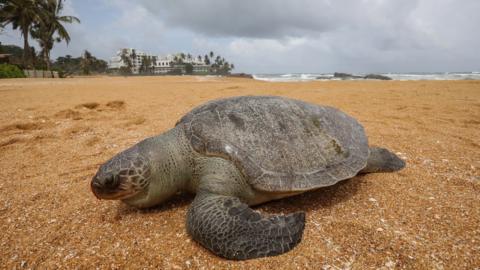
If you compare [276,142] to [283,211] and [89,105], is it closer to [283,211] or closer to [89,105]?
[283,211]

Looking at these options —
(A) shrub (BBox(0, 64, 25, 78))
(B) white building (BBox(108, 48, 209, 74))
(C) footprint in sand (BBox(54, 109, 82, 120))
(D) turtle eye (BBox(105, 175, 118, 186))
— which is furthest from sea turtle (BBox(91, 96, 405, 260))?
(B) white building (BBox(108, 48, 209, 74))

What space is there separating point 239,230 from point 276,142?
0.80m

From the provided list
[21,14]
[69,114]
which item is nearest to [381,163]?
[69,114]

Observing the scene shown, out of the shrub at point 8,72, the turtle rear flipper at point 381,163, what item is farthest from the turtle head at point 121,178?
the shrub at point 8,72

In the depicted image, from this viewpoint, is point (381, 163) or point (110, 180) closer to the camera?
point (110, 180)

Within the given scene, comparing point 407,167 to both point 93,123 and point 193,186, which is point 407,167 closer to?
point 193,186

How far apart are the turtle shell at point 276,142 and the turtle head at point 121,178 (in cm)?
43

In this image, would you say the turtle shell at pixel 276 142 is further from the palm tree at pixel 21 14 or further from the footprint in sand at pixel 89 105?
the palm tree at pixel 21 14

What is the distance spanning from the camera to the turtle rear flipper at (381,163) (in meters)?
2.61

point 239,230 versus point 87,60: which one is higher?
point 87,60

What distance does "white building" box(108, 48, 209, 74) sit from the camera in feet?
273

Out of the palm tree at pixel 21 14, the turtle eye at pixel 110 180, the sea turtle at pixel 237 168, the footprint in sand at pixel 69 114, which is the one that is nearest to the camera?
the sea turtle at pixel 237 168

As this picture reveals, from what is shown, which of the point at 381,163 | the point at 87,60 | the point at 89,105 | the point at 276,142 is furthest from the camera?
the point at 87,60

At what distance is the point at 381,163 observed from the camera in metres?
2.63
